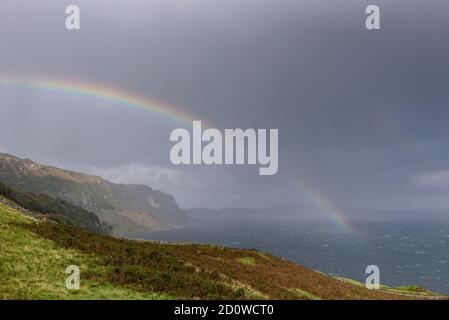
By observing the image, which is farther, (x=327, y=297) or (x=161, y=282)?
(x=327, y=297)

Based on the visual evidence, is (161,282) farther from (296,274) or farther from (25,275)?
(296,274)

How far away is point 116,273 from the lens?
21.3 m

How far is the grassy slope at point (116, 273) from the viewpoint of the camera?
722 inches

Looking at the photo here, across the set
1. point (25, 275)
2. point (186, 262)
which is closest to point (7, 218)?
point (25, 275)

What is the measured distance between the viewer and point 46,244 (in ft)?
82.8

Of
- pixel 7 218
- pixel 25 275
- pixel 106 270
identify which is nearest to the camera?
pixel 25 275

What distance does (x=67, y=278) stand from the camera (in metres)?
19.5

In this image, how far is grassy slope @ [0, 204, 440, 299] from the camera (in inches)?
722

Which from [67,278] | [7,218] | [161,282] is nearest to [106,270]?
[67,278]
